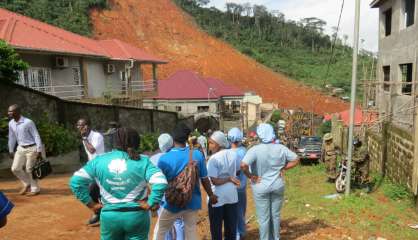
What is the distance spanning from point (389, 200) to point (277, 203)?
14.6 feet

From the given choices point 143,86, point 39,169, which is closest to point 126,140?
point 39,169

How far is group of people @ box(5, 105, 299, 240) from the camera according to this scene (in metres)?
3.08

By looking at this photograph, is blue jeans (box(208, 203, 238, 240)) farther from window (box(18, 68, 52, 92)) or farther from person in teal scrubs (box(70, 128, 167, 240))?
window (box(18, 68, 52, 92))

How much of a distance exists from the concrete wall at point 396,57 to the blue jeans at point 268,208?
8.35 meters

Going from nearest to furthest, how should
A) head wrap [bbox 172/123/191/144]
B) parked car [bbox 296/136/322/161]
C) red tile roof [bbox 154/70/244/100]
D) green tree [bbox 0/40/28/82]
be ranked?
head wrap [bbox 172/123/191/144] < green tree [bbox 0/40/28/82] < parked car [bbox 296/136/322/161] < red tile roof [bbox 154/70/244/100]

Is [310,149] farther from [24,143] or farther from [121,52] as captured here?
[121,52]

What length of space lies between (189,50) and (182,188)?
51714mm

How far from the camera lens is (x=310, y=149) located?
16.1 meters

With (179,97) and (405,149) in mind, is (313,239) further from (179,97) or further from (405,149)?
(179,97)

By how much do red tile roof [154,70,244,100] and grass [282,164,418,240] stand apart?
2252 centimetres

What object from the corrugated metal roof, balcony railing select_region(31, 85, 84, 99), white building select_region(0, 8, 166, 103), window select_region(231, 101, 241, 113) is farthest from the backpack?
window select_region(231, 101, 241, 113)

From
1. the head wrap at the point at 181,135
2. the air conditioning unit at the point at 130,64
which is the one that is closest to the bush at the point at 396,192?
the head wrap at the point at 181,135

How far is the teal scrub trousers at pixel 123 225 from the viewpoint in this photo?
121 inches

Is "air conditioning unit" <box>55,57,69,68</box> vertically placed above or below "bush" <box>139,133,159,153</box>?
above
